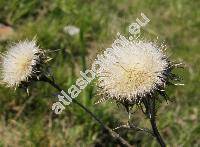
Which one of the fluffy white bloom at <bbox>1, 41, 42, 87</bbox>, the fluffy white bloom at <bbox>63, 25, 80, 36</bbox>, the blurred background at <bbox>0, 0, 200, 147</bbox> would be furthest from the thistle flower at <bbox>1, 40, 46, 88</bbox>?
the fluffy white bloom at <bbox>63, 25, 80, 36</bbox>

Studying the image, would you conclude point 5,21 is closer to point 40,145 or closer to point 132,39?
point 40,145

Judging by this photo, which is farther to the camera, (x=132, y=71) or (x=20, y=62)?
Result: (x=20, y=62)

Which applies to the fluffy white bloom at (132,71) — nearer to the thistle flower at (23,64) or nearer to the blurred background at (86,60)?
the thistle flower at (23,64)

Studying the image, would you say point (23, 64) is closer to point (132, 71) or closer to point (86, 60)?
point (132, 71)

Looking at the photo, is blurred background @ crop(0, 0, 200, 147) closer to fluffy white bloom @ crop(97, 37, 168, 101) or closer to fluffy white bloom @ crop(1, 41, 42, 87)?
fluffy white bloom @ crop(1, 41, 42, 87)

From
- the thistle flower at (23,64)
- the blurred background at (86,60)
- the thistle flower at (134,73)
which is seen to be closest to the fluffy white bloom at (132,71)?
the thistle flower at (134,73)

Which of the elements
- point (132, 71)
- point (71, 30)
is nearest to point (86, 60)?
point (71, 30)

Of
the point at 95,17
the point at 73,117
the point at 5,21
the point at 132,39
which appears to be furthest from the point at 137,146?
the point at 5,21

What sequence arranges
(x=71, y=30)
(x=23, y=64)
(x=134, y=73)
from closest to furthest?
(x=134, y=73) < (x=23, y=64) < (x=71, y=30)
